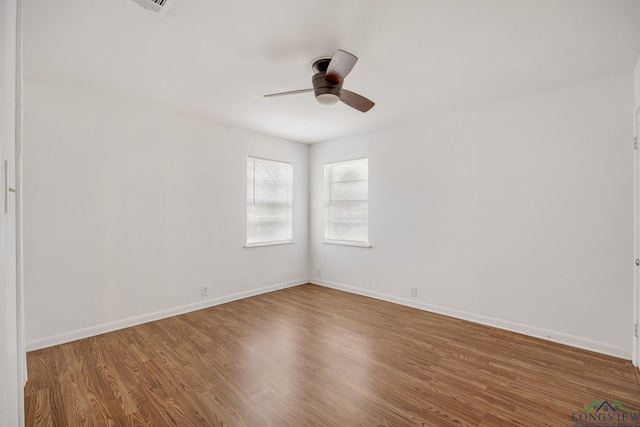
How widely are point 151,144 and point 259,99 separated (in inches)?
57.3

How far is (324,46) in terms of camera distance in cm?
223

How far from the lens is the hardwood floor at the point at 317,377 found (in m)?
1.90

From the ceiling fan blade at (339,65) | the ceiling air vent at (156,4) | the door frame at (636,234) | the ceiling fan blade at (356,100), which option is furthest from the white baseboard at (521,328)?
the ceiling air vent at (156,4)

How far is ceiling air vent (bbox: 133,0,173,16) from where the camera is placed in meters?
1.72

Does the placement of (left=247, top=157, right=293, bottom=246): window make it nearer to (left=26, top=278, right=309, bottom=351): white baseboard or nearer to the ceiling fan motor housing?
(left=26, top=278, right=309, bottom=351): white baseboard

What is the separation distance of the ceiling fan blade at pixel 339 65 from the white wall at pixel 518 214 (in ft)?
6.92

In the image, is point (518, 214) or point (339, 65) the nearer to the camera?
point (339, 65)

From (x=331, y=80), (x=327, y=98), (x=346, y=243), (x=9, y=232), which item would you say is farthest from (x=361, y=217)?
(x=9, y=232)

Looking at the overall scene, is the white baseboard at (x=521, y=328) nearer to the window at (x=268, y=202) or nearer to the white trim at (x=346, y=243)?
the white trim at (x=346, y=243)

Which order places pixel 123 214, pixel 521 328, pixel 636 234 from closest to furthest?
1. pixel 636 234
2. pixel 521 328
3. pixel 123 214

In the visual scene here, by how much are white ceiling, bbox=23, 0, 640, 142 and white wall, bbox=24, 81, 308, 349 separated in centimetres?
41

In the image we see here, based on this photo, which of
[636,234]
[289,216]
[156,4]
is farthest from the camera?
[289,216]

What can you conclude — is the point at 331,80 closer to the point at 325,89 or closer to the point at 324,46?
the point at 325,89

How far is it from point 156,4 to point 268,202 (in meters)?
3.35
